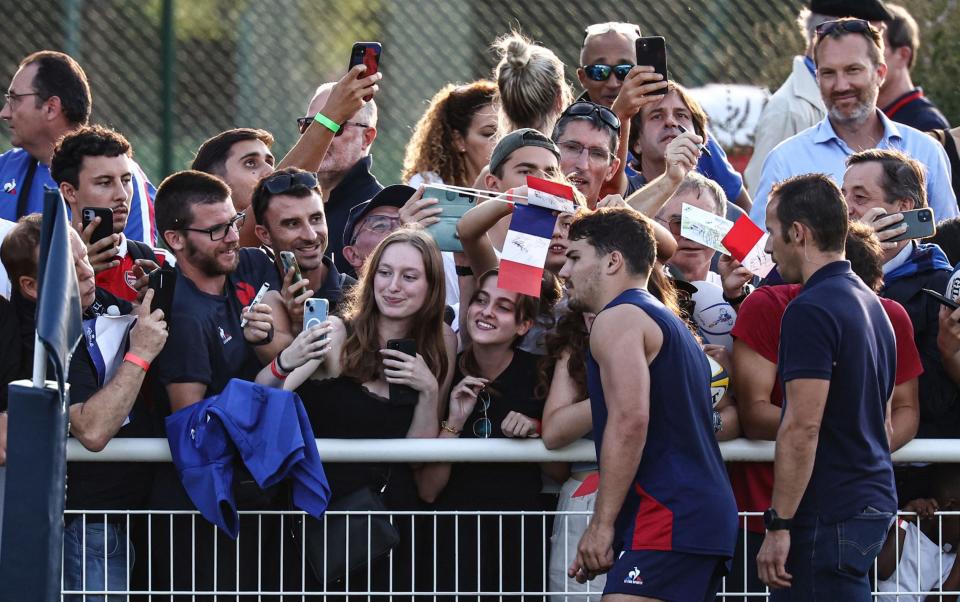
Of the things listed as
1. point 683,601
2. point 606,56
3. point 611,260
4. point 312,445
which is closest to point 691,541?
point 683,601

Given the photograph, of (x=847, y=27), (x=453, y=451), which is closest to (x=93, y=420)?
(x=453, y=451)

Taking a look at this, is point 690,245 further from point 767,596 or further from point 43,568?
point 43,568

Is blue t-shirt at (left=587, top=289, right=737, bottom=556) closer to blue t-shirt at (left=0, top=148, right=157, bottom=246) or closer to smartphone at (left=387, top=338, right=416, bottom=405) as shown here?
smartphone at (left=387, top=338, right=416, bottom=405)

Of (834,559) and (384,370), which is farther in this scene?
(384,370)

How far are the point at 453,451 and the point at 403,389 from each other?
Result: 0.31 meters

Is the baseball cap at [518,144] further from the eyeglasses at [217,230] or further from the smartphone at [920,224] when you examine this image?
the smartphone at [920,224]

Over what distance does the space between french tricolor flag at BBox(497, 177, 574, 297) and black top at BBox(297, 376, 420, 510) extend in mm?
530

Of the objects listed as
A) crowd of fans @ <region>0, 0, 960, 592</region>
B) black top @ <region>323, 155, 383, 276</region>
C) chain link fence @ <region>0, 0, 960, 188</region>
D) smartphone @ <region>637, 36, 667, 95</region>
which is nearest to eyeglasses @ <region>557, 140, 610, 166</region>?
crowd of fans @ <region>0, 0, 960, 592</region>

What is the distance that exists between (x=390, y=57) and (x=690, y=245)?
330 centimetres

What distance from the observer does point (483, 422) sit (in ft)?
16.1

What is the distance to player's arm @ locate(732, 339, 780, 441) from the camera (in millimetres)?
4691

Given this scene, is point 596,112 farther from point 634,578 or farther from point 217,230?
point 634,578

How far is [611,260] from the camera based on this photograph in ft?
14.5

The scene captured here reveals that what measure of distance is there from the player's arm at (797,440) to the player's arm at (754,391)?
0.34 meters
